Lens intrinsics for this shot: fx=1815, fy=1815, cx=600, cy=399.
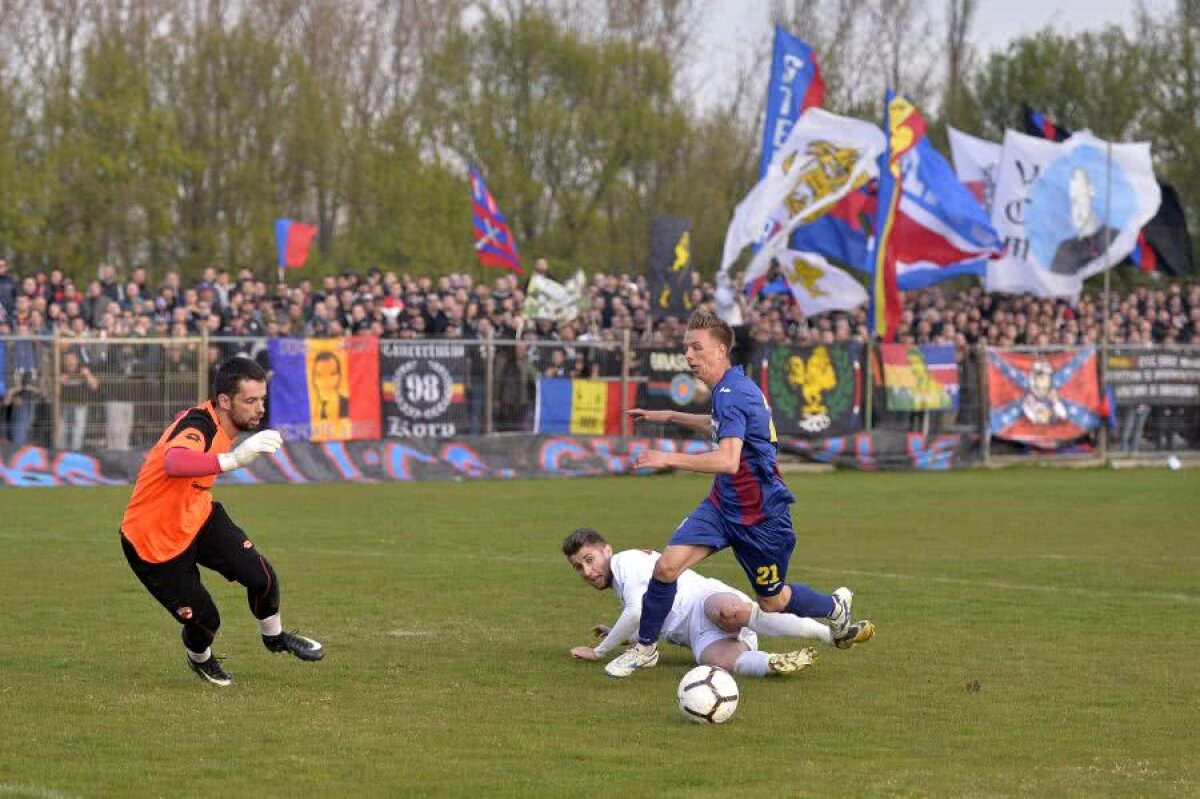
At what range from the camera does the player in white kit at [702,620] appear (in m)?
9.73

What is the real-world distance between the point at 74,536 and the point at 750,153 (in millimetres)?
37832

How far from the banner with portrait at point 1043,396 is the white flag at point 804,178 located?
3643mm

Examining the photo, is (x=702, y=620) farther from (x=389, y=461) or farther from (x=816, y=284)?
A: (x=816, y=284)

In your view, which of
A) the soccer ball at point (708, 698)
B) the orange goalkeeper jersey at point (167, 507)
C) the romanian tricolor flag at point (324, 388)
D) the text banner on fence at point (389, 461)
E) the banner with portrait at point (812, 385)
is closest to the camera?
the soccer ball at point (708, 698)

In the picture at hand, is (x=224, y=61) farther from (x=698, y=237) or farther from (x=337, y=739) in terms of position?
(x=337, y=739)

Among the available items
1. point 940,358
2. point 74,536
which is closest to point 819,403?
point 940,358

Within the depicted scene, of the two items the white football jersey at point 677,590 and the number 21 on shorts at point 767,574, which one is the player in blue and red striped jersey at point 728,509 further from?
the white football jersey at point 677,590

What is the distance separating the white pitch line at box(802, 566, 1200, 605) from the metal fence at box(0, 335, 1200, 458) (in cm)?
1138

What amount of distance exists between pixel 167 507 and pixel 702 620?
294 cm

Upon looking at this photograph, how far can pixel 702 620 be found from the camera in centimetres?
996

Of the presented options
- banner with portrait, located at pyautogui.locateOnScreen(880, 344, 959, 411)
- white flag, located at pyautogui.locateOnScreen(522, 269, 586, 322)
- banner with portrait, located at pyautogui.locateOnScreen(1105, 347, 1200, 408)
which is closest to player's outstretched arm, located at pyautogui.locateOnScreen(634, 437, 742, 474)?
white flag, located at pyautogui.locateOnScreen(522, 269, 586, 322)

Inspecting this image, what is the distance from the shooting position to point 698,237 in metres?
49.7

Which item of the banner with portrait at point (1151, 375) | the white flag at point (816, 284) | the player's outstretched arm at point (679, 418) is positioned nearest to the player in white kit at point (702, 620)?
the player's outstretched arm at point (679, 418)

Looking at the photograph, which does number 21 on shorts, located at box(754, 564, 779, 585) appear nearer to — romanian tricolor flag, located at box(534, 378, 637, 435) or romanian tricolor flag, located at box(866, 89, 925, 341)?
romanian tricolor flag, located at box(534, 378, 637, 435)
